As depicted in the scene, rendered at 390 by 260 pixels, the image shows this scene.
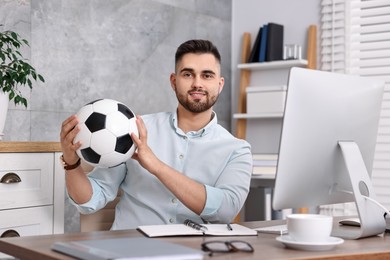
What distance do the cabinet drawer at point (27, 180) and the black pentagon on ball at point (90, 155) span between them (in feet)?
2.24

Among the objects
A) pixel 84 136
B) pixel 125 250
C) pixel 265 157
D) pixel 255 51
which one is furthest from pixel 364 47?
pixel 125 250

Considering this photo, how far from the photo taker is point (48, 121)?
3150 mm

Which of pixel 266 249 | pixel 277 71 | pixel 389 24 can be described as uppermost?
pixel 389 24

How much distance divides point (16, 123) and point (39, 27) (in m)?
0.51

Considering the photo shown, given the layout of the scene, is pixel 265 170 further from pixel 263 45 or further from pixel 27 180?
pixel 27 180

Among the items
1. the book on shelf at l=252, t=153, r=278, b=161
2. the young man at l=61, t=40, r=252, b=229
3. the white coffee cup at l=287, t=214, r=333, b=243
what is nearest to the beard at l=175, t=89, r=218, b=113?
the young man at l=61, t=40, r=252, b=229

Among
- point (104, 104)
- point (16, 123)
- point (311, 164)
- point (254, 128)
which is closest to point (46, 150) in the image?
point (16, 123)

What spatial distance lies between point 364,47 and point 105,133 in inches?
95.5

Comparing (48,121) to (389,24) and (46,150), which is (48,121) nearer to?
(46,150)

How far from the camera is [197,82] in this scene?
2092 millimetres

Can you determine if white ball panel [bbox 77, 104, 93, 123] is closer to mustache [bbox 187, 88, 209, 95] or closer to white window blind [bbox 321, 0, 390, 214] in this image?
mustache [bbox 187, 88, 209, 95]

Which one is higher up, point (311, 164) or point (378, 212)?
point (311, 164)

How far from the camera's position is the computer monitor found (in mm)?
1479

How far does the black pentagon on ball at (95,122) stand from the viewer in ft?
5.74
